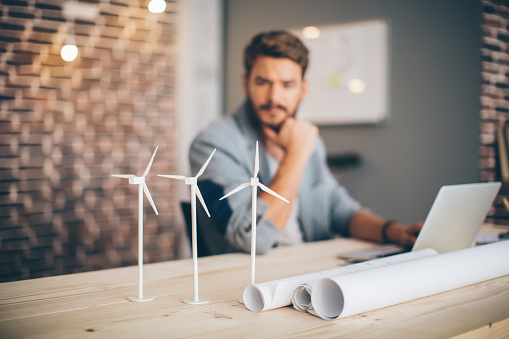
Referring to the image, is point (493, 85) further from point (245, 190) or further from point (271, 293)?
point (271, 293)

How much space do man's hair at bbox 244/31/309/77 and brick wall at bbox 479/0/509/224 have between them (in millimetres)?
1600

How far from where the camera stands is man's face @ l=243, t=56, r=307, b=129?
2.12 metres

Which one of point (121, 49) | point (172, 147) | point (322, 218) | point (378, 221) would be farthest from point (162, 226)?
point (378, 221)

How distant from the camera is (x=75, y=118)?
140 inches

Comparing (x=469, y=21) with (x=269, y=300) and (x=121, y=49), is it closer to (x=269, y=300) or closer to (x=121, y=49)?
(x=121, y=49)

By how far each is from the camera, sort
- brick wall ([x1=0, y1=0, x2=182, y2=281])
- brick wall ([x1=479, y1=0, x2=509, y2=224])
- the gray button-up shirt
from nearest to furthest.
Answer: the gray button-up shirt
brick wall ([x1=479, y1=0, x2=509, y2=224])
brick wall ([x1=0, y1=0, x2=182, y2=281])

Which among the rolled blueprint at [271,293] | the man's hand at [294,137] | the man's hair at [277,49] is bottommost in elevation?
the rolled blueprint at [271,293]

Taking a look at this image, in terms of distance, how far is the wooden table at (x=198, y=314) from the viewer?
90 centimetres

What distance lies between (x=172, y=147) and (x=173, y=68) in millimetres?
644

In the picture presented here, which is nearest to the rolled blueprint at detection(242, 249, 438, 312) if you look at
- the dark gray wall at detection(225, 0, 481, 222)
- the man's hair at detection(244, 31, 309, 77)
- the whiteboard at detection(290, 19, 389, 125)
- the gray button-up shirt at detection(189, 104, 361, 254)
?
the gray button-up shirt at detection(189, 104, 361, 254)

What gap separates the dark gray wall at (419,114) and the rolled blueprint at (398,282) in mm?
2129

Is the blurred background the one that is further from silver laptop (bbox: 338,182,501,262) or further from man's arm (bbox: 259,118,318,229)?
silver laptop (bbox: 338,182,501,262)

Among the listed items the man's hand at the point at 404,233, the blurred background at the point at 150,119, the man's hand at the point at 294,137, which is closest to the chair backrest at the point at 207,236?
the man's hand at the point at 294,137

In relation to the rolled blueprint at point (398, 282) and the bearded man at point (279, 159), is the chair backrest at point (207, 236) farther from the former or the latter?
the rolled blueprint at point (398, 282)
